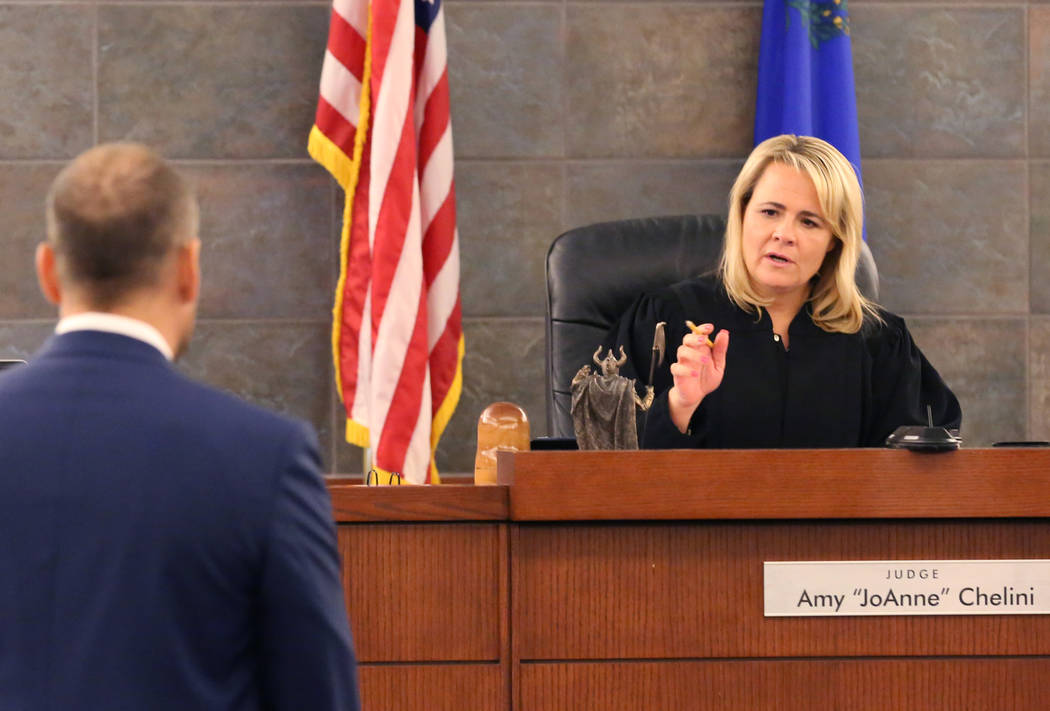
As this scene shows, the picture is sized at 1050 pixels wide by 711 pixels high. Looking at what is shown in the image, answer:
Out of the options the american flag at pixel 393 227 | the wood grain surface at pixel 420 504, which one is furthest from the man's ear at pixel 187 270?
the american flag at pixel 393 227

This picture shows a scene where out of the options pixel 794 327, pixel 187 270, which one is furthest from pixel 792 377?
pixel 187 270

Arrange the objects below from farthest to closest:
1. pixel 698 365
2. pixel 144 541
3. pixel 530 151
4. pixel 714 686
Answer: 1. pixel 530 151
2. pixel 698 365
3. pixel 714 686
4. pixel 144 541

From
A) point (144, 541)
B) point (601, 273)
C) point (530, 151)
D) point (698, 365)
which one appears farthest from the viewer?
point (530, 151)

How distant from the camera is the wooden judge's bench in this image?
5.77 feet

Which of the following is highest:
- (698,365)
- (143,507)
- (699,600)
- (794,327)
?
(794,327)

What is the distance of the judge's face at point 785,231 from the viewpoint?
260cm

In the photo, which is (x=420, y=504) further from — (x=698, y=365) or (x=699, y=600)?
(x=698, y=365)

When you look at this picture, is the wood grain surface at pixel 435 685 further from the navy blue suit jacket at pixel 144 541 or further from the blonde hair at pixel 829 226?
the blonde hair at pixel 829 226

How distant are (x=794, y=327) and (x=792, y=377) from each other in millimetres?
117

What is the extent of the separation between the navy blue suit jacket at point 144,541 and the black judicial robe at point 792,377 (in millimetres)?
1610

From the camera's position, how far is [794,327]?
2.65 metres

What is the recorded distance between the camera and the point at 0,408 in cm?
93

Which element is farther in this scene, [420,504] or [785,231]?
[785,231]

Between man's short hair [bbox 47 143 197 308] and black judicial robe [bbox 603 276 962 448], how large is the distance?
5.39 ft
